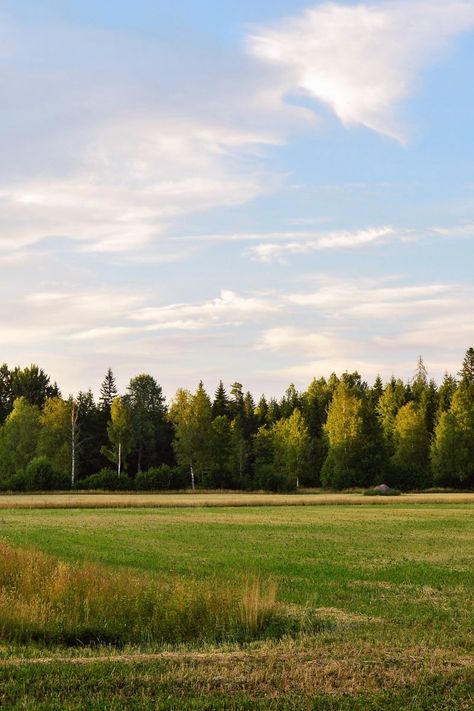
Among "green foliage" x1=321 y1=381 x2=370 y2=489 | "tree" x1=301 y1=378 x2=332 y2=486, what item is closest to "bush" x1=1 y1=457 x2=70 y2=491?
"green foliage" x1=321 y1=381 x2=370 y2=489

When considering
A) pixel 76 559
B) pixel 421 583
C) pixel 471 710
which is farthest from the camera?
pixel 76 559

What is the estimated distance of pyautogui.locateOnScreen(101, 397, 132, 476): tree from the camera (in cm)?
13750

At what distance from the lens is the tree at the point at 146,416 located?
481ft

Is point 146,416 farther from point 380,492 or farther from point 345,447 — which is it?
point 380,492

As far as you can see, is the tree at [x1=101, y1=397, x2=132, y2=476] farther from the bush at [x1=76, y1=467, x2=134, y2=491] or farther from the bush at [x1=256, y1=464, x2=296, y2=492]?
the bush at [x1=256, y1=464, x2=296, y2=492]

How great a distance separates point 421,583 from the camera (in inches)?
1089

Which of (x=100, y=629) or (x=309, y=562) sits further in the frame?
(x=309, y=562)

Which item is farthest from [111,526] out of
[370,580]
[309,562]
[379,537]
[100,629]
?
[100,629]

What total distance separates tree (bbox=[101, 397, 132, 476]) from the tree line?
0.55 feet

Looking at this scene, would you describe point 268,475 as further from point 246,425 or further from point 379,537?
point 379,537

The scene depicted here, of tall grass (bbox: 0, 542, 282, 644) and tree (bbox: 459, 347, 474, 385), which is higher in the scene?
tree (bbox: 459, 347, 474, 385)

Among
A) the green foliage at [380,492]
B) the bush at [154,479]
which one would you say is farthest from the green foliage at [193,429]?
the green foliage at [380,492]

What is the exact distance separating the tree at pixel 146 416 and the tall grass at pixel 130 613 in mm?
121184

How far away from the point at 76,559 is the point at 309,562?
30.4 ft
